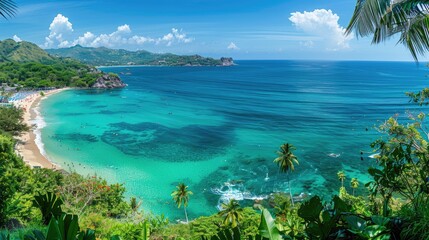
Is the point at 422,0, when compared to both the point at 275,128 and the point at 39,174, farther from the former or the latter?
the point at 275,128

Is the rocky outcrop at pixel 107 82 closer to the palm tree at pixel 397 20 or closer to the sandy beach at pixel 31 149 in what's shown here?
the sandy beach at pixel 31 149

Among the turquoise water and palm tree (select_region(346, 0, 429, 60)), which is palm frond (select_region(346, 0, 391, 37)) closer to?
palm tree (select_region(346, 0, 429, 60))

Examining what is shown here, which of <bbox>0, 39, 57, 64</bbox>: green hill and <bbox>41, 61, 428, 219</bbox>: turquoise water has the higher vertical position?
<bbox>0, 39, 57, 64</bbox>: green hill

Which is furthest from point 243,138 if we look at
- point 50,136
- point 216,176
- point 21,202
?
point 21,202

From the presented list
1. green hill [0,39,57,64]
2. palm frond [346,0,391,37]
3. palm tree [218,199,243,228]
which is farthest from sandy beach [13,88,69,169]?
green hill [0,39,57,64]

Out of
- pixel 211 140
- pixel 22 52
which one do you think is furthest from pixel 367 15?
pixel 22 52

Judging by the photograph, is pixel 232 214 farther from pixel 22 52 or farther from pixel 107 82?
pixel 22 52
